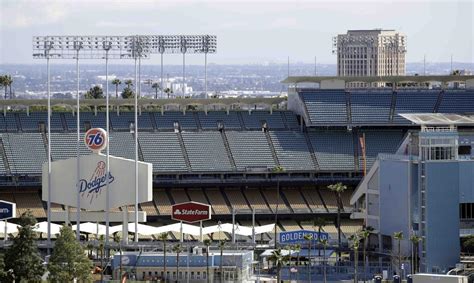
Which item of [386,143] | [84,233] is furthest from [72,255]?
[386,143]

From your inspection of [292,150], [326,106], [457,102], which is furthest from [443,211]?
[457,102]

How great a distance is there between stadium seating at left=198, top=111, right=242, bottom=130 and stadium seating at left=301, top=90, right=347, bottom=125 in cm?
479

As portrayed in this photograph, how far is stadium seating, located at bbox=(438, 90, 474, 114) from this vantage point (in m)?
108

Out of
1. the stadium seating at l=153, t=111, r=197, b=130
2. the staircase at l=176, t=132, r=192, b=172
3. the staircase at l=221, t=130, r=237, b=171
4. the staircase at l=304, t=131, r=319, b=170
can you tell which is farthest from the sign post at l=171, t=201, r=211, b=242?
the stadium seating at l=153, t=111, r=197, b=130

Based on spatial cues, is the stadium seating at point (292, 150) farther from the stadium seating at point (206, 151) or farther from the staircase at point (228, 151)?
the stadium seating at point (206, 151)

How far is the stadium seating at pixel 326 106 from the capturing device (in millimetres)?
107375

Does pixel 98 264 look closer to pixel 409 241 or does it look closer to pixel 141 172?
pixel 141 172

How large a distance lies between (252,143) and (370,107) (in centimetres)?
815

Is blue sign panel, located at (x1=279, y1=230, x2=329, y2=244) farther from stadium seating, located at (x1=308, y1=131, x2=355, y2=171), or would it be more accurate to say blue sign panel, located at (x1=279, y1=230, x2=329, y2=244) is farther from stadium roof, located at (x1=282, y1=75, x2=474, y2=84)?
stadium roof, located at (x1=282, y1=75, x2=474, y2=84)

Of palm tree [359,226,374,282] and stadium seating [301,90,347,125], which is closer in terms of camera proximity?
palm tree [359,226,374,282]

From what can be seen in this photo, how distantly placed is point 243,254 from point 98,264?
8.20 metres

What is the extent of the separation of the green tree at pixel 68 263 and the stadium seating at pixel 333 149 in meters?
31.2

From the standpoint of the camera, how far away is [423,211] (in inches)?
3270

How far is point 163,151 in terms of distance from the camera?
345ft
